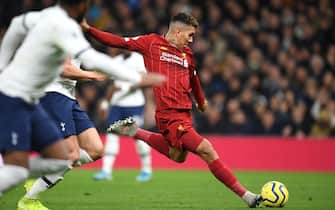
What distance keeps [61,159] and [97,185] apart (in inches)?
226

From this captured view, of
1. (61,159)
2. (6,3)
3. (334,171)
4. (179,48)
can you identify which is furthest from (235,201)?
(6,3)

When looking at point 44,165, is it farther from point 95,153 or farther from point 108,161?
point 108,161

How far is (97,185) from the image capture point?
1293 centimetres

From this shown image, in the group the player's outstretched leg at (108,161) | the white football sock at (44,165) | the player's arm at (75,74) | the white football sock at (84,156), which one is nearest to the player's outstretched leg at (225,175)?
the white football sock at (84,156)

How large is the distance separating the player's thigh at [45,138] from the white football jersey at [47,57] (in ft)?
0.71

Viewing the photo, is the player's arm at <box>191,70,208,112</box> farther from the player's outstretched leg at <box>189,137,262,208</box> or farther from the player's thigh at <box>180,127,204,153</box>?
the player's outstretched leg at <box>189,137,262,208</box>

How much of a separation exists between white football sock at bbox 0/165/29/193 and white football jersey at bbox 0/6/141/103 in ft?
1.93

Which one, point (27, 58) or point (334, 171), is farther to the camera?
point (334, 171)

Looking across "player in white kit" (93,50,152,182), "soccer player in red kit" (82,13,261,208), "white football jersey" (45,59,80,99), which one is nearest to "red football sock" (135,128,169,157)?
"soccer player in red kit" (82,13,261,208)

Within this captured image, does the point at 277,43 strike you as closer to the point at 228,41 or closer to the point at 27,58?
the point at 228,41

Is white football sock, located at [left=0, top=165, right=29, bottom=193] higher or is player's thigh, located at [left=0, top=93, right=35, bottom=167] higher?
player's thigh, located at [left=0, top=93, right=35, bottom=167]

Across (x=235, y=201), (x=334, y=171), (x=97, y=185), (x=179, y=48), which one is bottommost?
(x=334, y=171)

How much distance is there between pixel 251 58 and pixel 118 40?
36.1ft

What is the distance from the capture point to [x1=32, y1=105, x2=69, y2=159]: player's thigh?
7.00 metres
